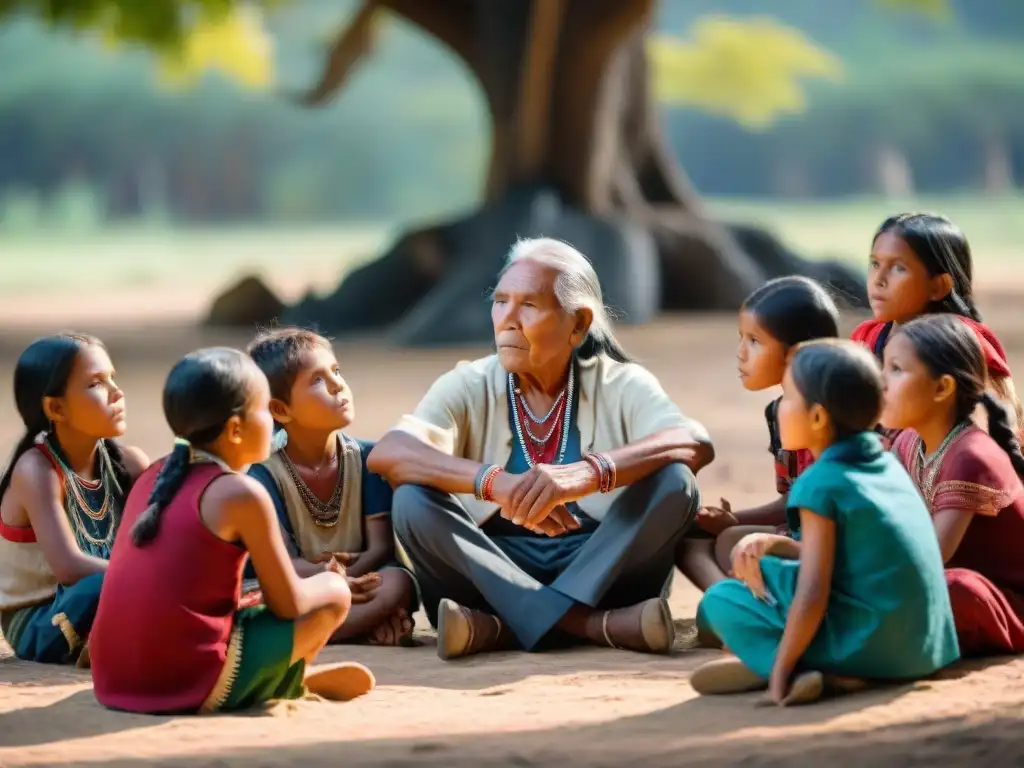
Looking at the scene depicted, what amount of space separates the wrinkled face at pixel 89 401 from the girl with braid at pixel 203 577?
665 mm

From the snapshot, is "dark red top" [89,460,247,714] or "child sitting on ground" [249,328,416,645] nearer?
"dark red top" [89,460,247,714]

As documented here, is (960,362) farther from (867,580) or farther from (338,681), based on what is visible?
(338,681)

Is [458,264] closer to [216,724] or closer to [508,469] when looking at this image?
[508,469]

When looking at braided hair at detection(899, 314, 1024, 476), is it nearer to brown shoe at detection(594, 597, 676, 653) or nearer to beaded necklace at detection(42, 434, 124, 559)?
brown shoe at detection(594, 597, 676, 653)

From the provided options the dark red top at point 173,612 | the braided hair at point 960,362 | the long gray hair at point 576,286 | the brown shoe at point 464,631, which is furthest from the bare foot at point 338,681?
the braided hair at point 960,362

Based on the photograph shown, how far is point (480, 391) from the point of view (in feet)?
14.1

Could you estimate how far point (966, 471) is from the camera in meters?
3.64

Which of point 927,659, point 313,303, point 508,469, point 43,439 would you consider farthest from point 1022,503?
point 313,303

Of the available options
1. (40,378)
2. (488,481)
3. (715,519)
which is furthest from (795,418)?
(40,378)

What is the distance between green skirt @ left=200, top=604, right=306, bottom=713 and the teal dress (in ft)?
3.44

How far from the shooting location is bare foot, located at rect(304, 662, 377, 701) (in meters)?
3.46

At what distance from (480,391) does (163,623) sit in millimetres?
1345

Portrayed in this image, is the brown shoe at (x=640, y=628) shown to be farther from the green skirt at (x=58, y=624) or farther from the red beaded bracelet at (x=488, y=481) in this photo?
the green skirt at (x=58, y=624)

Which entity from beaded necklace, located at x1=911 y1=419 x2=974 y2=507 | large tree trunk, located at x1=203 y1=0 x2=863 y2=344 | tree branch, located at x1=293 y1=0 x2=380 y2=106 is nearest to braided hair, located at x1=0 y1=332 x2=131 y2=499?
beaded necklace, located at x1=911 y1=419 x2=974 y2=507
